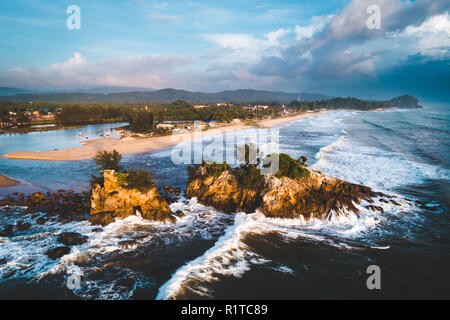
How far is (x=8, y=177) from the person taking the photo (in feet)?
95.1

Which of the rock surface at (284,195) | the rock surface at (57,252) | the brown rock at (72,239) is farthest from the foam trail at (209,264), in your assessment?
the brown rock at (72,239)

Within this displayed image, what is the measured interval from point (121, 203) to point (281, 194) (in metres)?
12.6

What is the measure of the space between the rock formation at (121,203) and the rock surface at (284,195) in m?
4.34

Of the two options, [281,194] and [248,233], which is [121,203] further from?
[281,194]

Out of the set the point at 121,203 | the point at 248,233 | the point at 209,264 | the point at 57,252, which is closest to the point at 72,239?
the point at 57,252

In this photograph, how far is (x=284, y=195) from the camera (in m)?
17.7

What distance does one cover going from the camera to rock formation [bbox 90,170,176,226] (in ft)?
54.9

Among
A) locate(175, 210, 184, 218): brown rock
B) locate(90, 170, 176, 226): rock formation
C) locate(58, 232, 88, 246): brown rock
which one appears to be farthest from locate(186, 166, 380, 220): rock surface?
locate(58, 232, 88, 246): brown rock

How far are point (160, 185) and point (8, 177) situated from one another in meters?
21.6

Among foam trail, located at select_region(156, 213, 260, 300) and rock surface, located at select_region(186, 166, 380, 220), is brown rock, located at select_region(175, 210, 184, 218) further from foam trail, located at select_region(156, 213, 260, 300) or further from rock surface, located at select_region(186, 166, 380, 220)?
foam trail, located at select_region(156, 213, 260, 300)

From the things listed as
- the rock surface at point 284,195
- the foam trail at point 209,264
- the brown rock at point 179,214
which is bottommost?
the foam trail at point 209,264

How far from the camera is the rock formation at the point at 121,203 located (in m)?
16.7

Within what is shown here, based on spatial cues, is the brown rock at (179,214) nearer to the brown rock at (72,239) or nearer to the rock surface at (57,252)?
the brown rock at (72,239)
